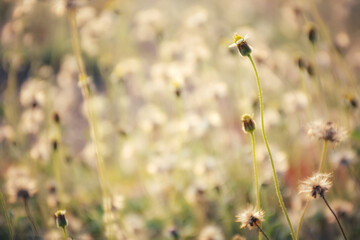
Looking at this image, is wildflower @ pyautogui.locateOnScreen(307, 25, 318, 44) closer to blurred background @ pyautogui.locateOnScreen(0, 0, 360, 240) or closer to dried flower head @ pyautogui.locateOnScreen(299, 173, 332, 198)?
blurred background @ pyautogui.locateOnScreen(0, 0, 360, 240)

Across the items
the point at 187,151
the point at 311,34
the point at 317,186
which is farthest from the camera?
the point at 187,151

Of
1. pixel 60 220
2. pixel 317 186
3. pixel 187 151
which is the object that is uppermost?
pixel 187 151

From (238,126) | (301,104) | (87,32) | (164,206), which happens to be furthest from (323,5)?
(164,206)

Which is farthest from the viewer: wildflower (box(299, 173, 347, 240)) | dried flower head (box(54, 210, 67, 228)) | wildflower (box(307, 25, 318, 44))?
wildflower (box(307, 25, 318, 44))

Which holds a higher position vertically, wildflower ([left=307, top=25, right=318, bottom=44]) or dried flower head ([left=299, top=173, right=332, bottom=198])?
wildflower ([left=307, top=25, right=318, bottom=44])

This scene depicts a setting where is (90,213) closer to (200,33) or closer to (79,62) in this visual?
(79,62)

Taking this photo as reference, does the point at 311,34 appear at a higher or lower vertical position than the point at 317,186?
higher

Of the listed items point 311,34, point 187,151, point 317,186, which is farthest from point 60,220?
point 311,34

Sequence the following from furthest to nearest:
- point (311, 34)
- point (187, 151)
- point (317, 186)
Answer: point (187, 151), point (311, 34), point (317, 186)

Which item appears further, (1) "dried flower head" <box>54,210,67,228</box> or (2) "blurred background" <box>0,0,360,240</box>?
(2) "blurred background" <box>0,0,360,240</box>

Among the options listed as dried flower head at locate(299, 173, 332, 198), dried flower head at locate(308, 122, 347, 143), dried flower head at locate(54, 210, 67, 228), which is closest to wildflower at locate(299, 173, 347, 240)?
dried flower head at locate(299, 173, 332, 198)

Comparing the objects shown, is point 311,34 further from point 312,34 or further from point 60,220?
point 60,220

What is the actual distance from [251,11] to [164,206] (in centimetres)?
386

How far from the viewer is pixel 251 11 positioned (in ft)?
15.6
